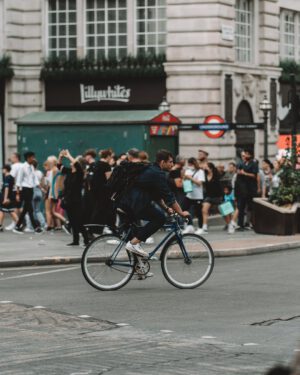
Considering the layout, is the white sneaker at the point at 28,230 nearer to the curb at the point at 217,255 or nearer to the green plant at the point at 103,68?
the curb at the point at 217,255

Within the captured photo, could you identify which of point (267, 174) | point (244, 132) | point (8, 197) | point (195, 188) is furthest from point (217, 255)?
point (244, 132)

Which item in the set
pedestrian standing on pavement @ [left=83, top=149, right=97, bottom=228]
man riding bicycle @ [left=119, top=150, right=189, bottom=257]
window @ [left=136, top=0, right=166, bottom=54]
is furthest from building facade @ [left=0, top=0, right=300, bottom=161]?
man riding bicycle @ [left=119, top=150, right=189, bottom=257]

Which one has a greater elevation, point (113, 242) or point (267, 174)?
point (267, 174)

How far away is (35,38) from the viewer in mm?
38969

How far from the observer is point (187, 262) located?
15156 millimetres

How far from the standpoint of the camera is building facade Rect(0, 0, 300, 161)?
121 feet

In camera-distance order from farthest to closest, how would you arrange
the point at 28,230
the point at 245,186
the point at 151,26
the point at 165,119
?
the point at 151,26
the point at 165,119
the point at 245,186
the point at 28,230

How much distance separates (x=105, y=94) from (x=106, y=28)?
2.08 meters

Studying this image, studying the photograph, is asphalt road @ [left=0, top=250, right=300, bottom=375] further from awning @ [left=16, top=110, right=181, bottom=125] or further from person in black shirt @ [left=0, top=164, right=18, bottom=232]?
awning @ [left=16, top=110, right=181, bottom=125]

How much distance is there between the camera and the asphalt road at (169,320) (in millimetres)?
9453

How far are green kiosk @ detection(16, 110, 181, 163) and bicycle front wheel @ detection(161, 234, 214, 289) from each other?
16.9 metres

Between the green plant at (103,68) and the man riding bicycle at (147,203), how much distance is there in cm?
2245

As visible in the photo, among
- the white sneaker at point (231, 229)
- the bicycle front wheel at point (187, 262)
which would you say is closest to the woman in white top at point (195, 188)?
the white sneaker at point (231, 229)

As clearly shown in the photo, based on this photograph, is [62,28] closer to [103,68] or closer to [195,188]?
[103,68]
